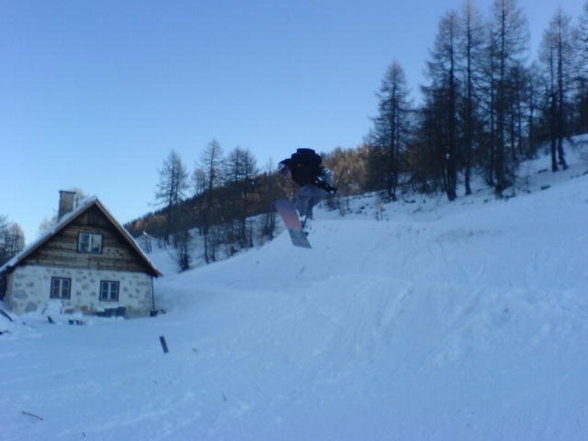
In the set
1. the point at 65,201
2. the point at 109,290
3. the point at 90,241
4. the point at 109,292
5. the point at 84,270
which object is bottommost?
the point at 109,292

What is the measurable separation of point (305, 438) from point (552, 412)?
3437 millimetres

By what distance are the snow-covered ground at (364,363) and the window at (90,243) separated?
5302mm

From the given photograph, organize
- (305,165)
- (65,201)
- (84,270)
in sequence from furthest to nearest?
(65,201) → (84,270) → (305,165)

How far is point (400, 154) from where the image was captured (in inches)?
1475

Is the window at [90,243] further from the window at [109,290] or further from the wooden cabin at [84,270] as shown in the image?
the window at [109,290]

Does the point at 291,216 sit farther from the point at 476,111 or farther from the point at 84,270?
the point at 476,111

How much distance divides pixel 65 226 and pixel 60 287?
3170 mm

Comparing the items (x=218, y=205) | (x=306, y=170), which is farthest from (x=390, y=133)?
(x=306, y=170)

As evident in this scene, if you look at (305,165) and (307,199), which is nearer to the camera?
(305,165)

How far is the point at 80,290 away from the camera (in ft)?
81.8

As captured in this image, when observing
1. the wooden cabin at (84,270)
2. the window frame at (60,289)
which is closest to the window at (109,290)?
the wooden cabin at (84,270)

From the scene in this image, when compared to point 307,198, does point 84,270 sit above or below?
below

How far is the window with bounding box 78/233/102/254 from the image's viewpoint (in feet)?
83.5

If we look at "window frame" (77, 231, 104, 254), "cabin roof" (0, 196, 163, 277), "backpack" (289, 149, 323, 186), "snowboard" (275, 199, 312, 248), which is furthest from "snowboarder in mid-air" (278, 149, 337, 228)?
"window frame" (77, 231, 104, 254)
